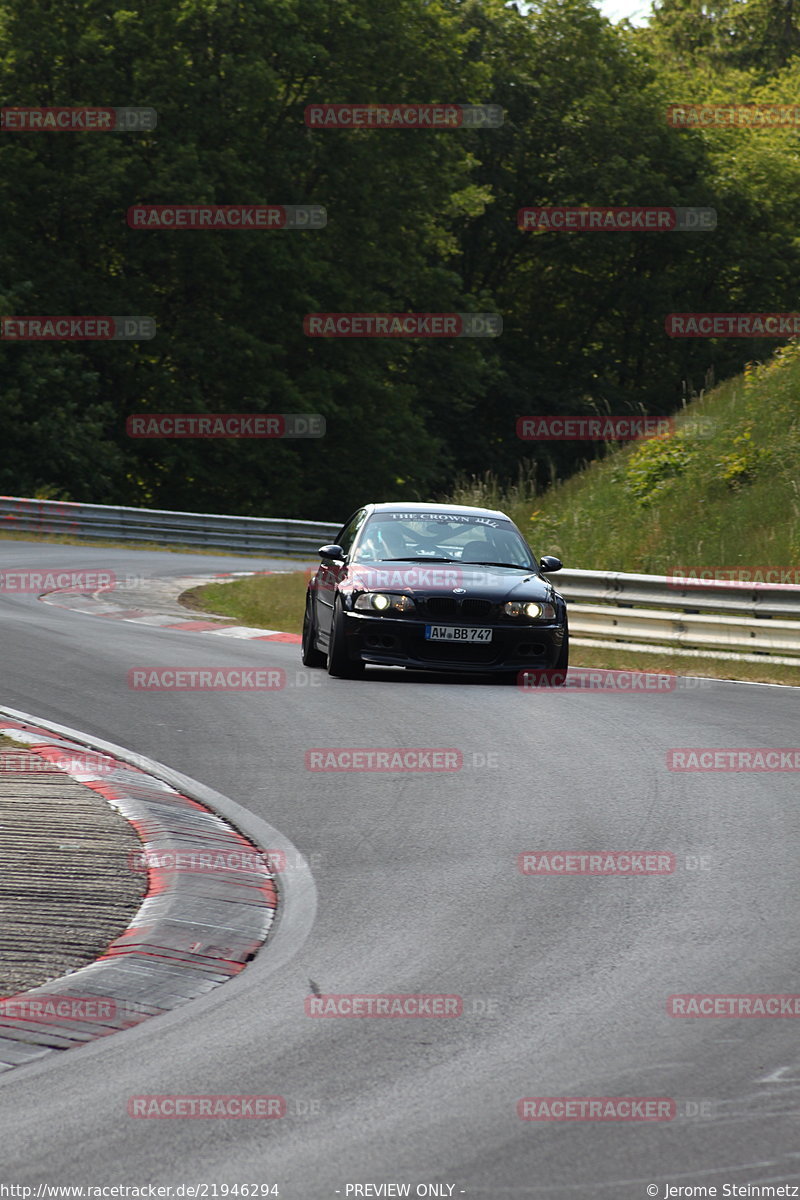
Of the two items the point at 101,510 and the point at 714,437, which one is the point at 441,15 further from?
the point at 714,437

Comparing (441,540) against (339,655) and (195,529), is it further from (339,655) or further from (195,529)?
(195,529)

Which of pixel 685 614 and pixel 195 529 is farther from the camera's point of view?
pixel 195 529

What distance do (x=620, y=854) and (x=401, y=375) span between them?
43.6m

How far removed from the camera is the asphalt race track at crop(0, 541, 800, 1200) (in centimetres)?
443

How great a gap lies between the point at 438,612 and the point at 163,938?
810 centimetres

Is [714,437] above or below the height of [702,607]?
above

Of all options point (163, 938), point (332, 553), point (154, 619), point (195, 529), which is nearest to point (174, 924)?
point (163, 938)

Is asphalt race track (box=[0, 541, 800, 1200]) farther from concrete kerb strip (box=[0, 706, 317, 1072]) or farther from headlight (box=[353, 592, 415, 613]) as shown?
headlight (box=[353, 592, 415, 613])

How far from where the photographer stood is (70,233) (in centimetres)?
4481

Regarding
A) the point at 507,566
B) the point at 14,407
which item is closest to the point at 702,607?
the point at 507,566

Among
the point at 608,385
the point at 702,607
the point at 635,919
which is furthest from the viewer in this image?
the point at 608,385

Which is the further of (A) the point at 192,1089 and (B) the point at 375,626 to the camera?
(B) the point at 375,626

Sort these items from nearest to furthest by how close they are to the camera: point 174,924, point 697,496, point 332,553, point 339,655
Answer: point 174,924, point 339,655, point 332,553, point 697,496

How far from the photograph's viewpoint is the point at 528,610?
47.6 ft
